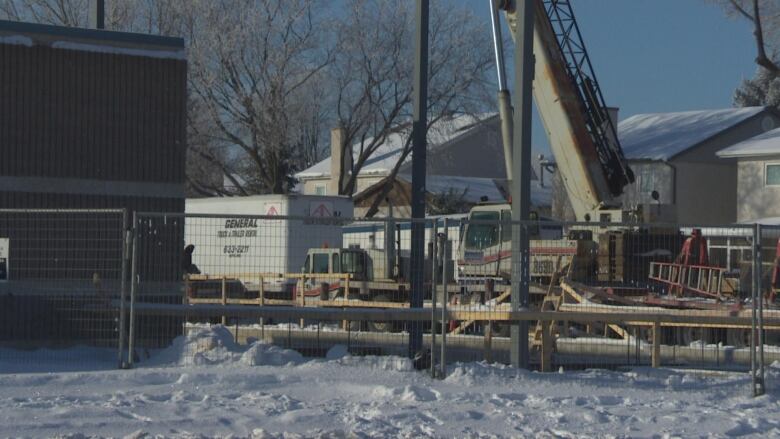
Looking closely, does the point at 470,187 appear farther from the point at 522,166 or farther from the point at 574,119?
the point at 522,166

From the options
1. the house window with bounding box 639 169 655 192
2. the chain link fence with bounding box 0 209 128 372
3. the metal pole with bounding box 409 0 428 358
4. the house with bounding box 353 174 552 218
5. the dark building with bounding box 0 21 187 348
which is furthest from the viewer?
the house with bounding box 353 174 552 218

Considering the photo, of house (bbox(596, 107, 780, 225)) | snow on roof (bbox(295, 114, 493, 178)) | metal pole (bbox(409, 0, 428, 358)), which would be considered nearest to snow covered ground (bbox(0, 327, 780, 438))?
metal pole (bbox(409, 0, 428, 358))

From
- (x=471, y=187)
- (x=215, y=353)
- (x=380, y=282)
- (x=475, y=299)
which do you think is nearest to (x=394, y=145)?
(x=471, y=187)

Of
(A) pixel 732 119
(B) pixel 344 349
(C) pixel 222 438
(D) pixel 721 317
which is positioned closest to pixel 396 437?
(C) pixel 222 438

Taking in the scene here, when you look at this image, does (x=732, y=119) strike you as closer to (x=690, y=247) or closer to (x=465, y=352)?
(x=690, y=247)

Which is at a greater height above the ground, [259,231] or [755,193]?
[755,193]

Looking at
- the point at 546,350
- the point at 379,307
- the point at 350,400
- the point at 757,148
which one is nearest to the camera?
the point at 350,400

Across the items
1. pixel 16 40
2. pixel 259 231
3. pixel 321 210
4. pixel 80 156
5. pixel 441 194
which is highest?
pixel 16 40

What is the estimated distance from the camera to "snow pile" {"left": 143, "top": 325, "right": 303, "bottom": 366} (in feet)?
49.2

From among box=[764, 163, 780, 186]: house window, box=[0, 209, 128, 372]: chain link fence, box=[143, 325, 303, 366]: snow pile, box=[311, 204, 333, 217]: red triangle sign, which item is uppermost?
box=[764, 163, 780, 186]: house window

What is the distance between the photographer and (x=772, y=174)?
139 feet

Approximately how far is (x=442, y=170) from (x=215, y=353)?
4498 centimetres

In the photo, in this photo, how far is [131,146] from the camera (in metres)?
18.1

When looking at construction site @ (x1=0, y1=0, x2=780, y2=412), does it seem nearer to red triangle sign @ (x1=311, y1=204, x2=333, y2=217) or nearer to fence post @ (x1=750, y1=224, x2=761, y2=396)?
fence post @ (x1=750, y1=224, x2=761, y2=396)
